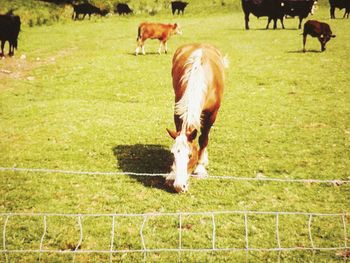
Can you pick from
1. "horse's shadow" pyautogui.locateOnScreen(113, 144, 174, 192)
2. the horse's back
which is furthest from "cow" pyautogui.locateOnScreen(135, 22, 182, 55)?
the horse's back

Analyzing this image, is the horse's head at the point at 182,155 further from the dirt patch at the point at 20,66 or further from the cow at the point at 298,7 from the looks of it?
the cow at the point at 298,7

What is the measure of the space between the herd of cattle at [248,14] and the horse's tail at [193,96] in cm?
1548

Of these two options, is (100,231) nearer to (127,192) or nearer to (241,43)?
(127,192)

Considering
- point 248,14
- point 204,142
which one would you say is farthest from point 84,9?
point 204,142

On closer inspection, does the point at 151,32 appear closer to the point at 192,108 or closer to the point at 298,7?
the point at 192,108

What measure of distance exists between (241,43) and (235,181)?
773 inches

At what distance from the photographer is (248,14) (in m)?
33.2

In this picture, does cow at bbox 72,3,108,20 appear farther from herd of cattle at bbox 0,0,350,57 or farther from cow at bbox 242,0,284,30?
cow at bbox 242,0,284,30

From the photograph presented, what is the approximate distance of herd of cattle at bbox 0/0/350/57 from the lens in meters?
22.0

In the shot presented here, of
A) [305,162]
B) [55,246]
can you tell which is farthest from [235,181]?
[55,246]

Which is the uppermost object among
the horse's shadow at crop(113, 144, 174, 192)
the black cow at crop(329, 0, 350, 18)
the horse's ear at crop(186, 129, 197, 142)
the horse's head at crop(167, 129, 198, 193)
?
the black cow at crop(329, 0, 350, 18)

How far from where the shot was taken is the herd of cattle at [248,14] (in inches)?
867

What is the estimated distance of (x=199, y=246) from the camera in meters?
6.05

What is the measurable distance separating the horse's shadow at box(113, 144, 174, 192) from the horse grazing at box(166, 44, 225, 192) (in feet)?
2.50
